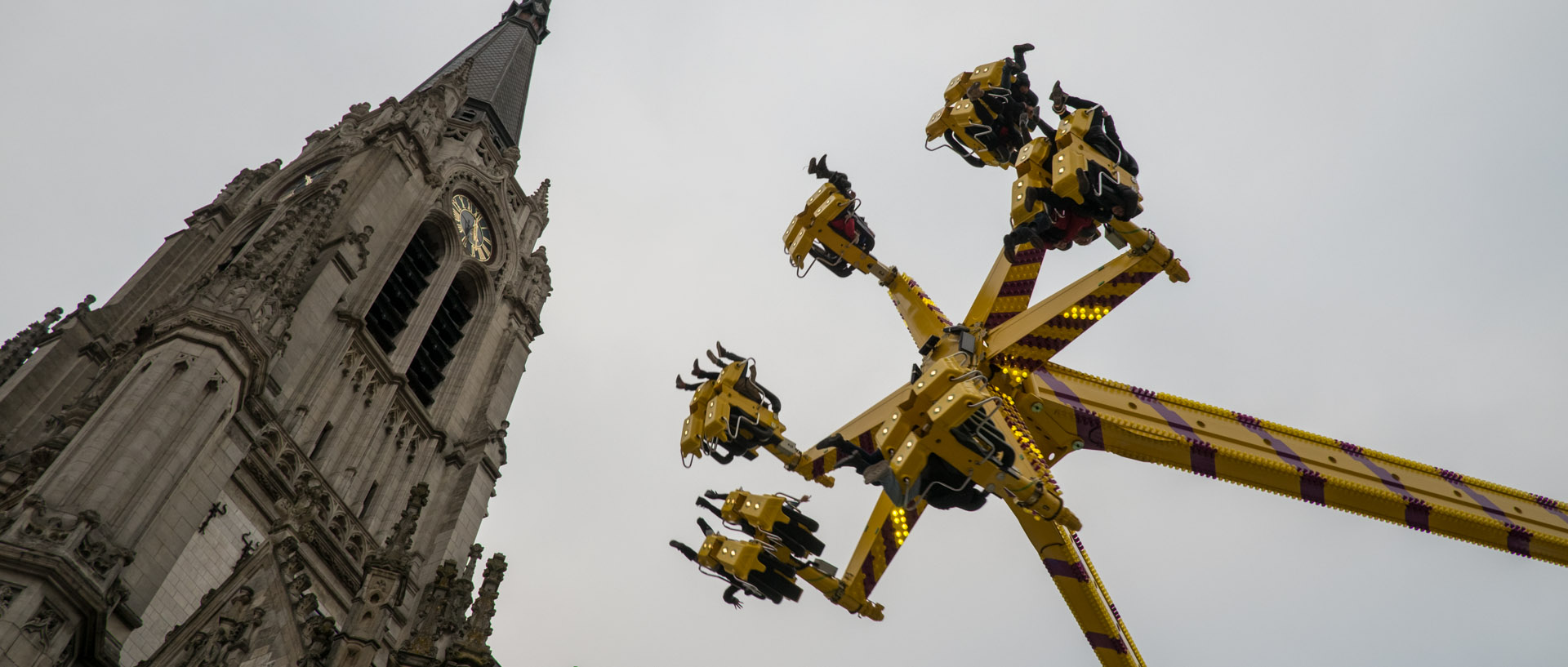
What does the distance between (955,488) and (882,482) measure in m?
0.67

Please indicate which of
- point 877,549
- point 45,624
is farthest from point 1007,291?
point 45,624

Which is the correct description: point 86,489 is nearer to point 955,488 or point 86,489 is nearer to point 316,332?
point 316,332

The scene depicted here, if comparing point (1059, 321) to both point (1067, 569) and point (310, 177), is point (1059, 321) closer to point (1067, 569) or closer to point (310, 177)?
point (1067, 569)

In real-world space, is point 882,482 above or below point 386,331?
below

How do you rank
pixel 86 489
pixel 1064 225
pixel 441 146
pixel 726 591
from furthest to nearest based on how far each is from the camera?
pixel 441 146
pixel 86 489
pixel 726 591
pixel 1064 225

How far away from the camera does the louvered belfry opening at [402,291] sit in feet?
107

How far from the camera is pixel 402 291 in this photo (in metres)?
33.8

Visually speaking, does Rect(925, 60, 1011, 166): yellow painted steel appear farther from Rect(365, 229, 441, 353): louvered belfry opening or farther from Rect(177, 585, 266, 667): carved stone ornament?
Rect(365, 229, 441, 353): louvered belfry opening

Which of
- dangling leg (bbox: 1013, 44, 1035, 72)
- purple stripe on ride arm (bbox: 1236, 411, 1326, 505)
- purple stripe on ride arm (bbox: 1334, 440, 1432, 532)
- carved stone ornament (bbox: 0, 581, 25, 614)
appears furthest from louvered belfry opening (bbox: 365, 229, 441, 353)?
purple stripe on ride arm (bbox: 1334, 440, 1432, 532)

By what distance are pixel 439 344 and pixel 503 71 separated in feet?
75.0

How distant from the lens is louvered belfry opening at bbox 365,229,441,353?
107 feet

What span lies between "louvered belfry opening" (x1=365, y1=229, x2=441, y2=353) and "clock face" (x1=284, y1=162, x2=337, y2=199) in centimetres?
332

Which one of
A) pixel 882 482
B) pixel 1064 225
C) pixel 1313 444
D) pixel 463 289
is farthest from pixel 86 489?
pixel 463 289

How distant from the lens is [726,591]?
12641 mm
